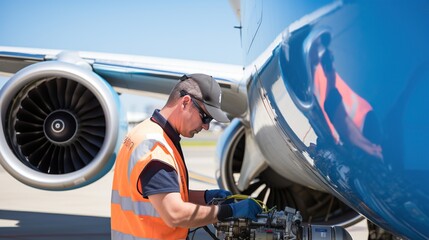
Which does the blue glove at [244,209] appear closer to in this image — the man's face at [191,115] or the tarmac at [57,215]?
the man's face at [191,115]

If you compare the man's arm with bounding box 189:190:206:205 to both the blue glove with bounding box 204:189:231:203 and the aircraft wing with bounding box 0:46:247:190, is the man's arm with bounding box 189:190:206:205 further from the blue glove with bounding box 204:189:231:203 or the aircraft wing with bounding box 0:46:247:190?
the aircraft wing with bounding box 0:46:247:190

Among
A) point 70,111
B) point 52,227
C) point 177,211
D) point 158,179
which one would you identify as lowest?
point 177,211

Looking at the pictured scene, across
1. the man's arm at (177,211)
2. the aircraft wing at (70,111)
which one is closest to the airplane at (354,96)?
the man's arm at (177,211)

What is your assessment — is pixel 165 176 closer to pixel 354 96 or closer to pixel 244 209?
pixel 244 209

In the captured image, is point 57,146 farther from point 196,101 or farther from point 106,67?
point 196,101

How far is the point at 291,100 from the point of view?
2.49 metres

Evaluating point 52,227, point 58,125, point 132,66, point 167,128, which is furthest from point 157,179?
point 52,227

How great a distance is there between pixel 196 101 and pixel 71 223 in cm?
551

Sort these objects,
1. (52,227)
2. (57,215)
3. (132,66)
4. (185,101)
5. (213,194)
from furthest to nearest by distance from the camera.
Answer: (57,215), (52,227), (132,66), (213,194), (185,101)

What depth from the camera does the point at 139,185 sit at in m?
2.28

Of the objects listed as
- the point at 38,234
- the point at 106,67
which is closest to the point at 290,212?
the point at 106,67

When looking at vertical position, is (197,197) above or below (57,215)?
below

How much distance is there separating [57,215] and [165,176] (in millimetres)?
6383

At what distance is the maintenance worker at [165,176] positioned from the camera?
7.30ft
